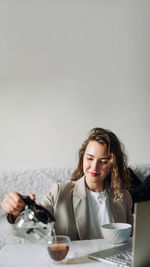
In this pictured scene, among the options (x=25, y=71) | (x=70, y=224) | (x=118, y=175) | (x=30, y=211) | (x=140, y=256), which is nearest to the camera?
(x=140, y=256)

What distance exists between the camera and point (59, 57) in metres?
3.55

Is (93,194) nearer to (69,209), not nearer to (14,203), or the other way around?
(69,209)

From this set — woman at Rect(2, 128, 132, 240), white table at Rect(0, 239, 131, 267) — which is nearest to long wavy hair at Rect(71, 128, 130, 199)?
woman at Rect(2, 128, 132, 240)

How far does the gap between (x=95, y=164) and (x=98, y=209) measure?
22 centimetres

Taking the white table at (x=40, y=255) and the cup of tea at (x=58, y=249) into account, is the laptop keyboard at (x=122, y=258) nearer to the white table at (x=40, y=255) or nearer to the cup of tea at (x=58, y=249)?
the white table at (x=40, y=255)

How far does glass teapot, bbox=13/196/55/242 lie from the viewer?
1.41 m

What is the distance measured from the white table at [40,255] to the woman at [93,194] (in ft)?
0.95

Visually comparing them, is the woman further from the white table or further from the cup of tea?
the cup of tea

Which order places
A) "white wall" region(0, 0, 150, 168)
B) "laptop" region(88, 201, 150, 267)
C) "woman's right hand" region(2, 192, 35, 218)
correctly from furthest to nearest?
1. "white wall" region(0, 0, 150, 168)
2. "woman's right hand" region(2, 192, 35, 218)
3. "laptop" region(88, 201, 150, 267)

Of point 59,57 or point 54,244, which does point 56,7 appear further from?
point 54,244

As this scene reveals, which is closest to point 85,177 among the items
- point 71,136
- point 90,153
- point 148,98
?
point 90,153

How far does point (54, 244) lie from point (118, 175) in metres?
0.75

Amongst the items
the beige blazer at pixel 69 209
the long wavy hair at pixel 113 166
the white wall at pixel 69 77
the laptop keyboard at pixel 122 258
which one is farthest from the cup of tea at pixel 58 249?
the white wall at pixel 69 77

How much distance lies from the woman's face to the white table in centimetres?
40
